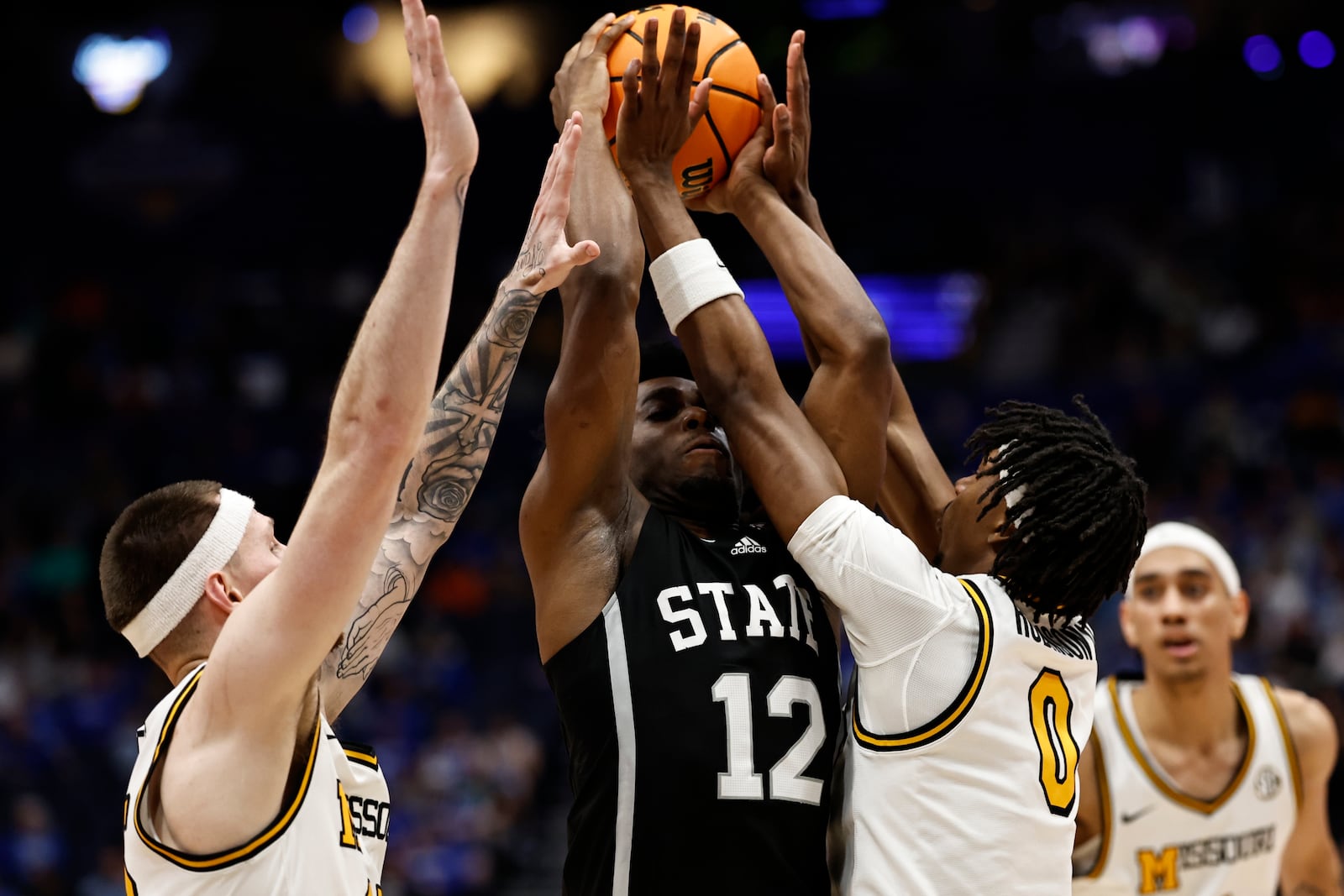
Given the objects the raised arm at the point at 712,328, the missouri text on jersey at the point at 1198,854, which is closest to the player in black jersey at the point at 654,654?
the raised arm at the point at 712,328

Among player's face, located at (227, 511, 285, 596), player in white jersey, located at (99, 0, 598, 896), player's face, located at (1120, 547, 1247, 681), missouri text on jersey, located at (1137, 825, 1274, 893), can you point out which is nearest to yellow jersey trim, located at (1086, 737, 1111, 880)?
missouri text on jersey, located at (1137, 825, 1274, 893)

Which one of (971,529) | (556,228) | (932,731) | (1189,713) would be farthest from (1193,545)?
(556,228)

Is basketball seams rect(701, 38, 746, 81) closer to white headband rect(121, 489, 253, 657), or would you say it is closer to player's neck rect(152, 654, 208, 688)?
white headband rect(121, 489, 253, 657)

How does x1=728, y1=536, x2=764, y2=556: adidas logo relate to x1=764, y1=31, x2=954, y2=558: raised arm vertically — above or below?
below

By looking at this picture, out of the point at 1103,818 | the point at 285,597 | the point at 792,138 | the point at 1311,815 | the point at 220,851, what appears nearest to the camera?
the point at 285,597

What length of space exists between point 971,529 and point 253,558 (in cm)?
157

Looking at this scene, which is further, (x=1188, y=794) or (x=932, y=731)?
(x=1188, y=794)

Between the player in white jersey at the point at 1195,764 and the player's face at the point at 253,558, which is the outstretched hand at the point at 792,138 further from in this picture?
the player in white jersey at the point at 1195,764

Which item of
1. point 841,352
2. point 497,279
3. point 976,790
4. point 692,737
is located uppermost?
point 497,279

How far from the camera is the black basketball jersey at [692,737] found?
305 centimetres

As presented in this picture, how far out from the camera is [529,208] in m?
15.9

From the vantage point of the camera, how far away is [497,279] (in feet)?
53.6

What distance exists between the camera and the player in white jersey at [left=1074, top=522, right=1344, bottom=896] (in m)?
5.18

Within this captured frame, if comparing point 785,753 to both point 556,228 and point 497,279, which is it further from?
point 497,279
